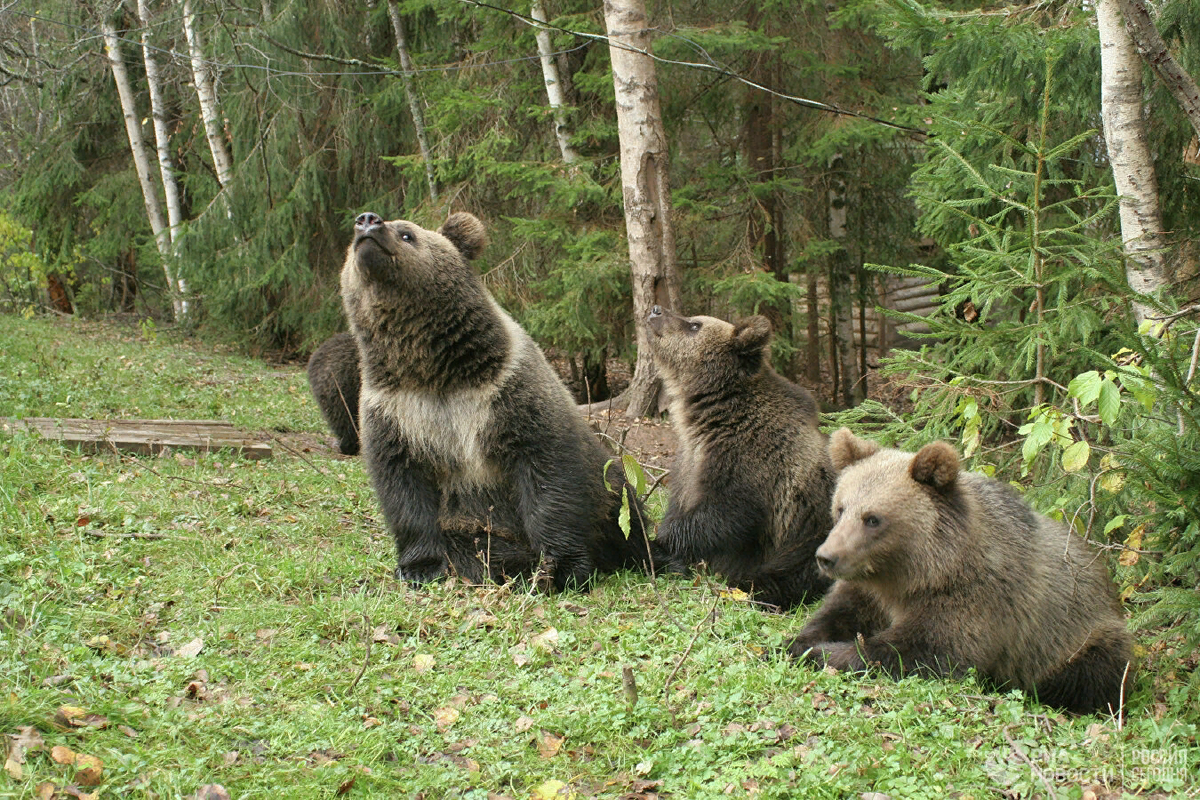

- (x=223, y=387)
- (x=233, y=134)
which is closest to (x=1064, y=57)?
(x=223, y=387)

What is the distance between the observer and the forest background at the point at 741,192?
585 cm

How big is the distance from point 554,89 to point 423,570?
354 inches

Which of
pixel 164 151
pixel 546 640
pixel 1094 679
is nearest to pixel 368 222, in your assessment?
pixel 546 640

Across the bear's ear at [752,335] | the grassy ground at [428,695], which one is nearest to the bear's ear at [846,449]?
the grassy ground at [428,695]

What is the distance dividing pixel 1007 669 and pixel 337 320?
578 inches

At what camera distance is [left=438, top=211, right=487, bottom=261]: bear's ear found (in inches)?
234

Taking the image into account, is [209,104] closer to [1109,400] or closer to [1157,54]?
[1157,54]

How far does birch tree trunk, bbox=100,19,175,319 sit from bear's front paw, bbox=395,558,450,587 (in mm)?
14960

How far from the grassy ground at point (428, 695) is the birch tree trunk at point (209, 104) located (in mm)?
12499

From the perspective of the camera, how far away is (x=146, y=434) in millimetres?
8141

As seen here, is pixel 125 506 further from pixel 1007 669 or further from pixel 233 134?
pixel 233 134

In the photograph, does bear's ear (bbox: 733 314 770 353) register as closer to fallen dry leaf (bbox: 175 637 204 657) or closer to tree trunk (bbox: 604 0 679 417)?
fallen dry leaf (bbox: 175 637 204 657)

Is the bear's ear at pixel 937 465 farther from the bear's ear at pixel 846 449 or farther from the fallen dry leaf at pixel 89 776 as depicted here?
the fallen dry leaf at pixel 89 776

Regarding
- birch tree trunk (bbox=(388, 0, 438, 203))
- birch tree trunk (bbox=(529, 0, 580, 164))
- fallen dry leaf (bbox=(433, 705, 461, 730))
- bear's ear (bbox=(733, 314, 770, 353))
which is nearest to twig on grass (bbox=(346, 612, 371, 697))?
fallen dry leaf (bbox=(433, 705, 461, 730))
